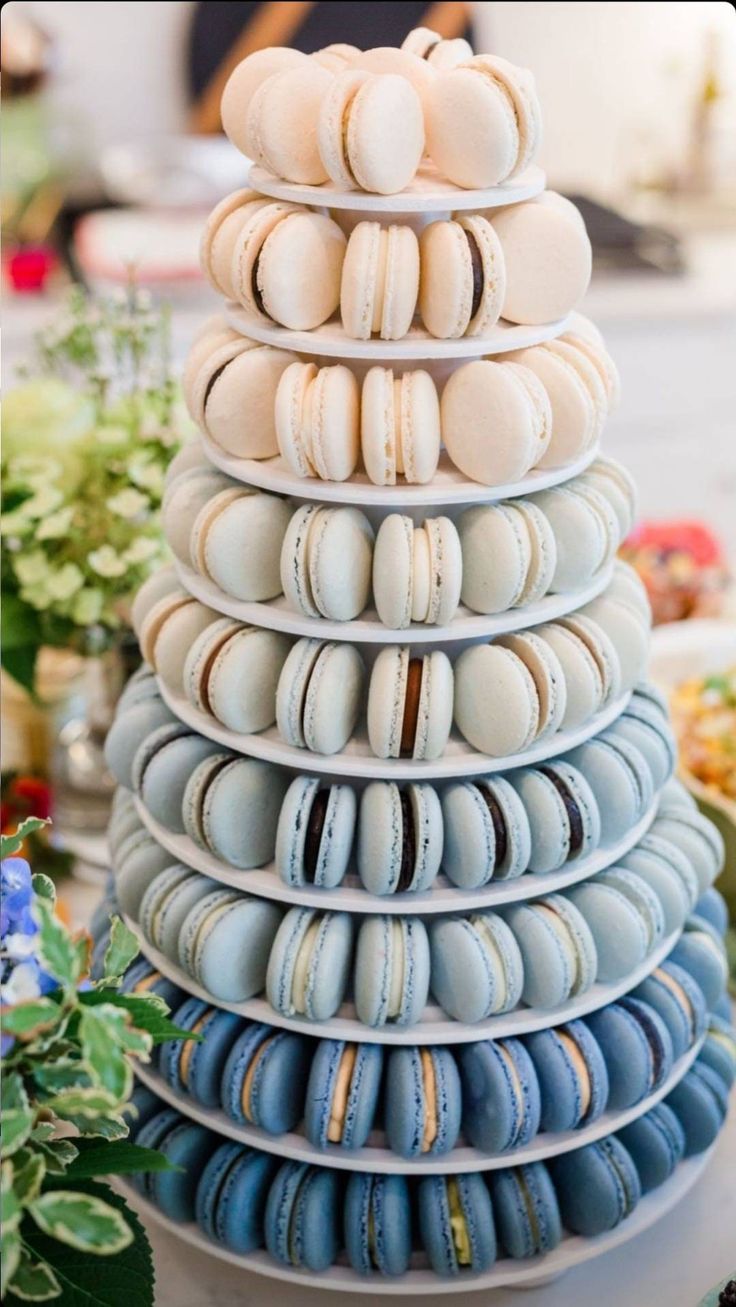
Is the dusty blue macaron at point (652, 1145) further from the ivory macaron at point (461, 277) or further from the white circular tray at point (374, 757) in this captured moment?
the ivory macaron at point (461, 277)

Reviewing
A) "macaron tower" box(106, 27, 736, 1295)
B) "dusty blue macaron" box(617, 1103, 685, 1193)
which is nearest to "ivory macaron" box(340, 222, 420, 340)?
"macaron tower" box(106, 27, 736, 1295)

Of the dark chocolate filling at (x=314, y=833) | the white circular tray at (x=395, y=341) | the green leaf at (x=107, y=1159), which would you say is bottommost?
the green leaf at (x=107, y=1159)

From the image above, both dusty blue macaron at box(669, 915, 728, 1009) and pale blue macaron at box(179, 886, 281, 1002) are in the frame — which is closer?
pale blue macaron at box(179, 886, 281, 1002)

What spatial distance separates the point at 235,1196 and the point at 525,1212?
20 centimetres

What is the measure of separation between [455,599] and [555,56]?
9.22ft

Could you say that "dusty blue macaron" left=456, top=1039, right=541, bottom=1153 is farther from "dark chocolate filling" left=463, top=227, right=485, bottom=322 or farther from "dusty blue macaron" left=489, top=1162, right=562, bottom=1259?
"dark chocolate filling" left=463, top=227, right=485, bottom=322

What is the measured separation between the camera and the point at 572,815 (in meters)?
0.98

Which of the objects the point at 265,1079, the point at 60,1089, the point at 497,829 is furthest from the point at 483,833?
the point at 60,1089

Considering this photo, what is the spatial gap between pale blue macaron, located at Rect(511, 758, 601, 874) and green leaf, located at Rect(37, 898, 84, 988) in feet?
1.27

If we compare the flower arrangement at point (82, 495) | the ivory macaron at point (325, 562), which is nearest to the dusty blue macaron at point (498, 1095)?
the ivory macaron at point (325, 562)

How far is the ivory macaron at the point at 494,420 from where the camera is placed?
0.90 m

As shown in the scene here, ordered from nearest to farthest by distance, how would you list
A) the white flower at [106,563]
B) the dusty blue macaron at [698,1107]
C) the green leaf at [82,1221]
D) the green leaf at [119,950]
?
the green leaf at [82,1221], the green leaf at [119,950], the dusty blue macaron at [698,1107], the white flower at [106,563]

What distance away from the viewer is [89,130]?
129 inches

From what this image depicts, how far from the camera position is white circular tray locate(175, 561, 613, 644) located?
93 cm
